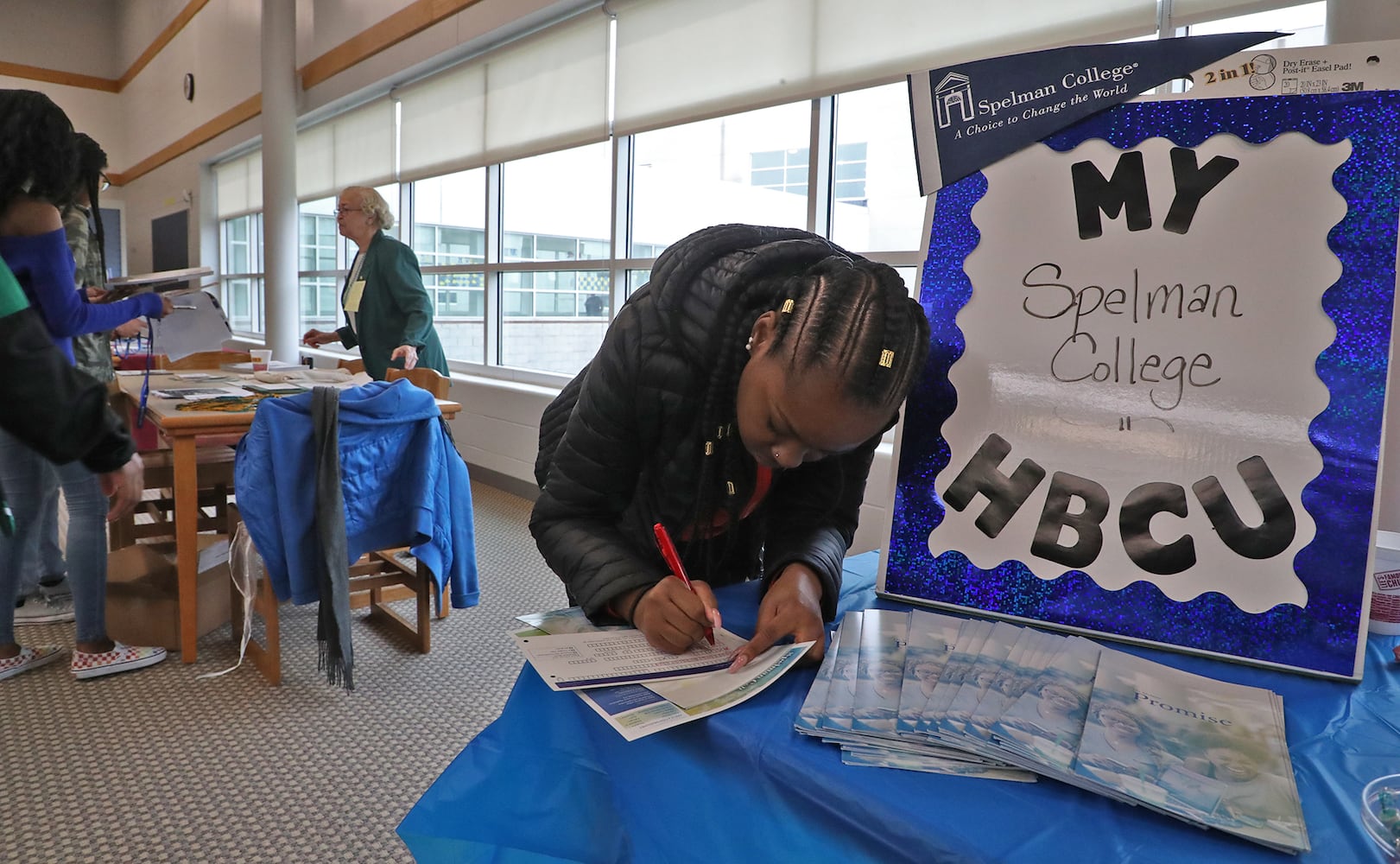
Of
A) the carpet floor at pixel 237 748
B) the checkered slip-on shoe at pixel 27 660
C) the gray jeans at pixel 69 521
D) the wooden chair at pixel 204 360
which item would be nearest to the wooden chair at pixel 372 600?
the carpet floor at pixel 237 748

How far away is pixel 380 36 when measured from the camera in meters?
5.67

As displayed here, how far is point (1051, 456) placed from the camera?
98 cm

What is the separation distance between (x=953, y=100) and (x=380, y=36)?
5653mm

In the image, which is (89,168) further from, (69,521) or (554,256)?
(554,256)

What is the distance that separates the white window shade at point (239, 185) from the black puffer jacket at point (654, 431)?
8.93 metres

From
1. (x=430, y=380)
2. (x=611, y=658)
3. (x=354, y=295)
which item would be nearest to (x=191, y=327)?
(x=430, y=380)

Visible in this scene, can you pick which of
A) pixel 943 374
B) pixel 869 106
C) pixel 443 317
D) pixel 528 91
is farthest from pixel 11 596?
pixel 443 317

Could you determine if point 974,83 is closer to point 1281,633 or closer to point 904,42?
point 1281,633

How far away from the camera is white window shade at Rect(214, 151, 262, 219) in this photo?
8578 mm

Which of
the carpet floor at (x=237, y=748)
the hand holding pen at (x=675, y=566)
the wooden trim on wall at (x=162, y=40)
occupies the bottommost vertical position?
the carpet floor at (x=237, y=748)

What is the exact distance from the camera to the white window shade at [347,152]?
6.16 metres

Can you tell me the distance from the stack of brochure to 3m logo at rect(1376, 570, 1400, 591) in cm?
30

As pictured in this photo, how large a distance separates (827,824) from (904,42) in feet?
9.25

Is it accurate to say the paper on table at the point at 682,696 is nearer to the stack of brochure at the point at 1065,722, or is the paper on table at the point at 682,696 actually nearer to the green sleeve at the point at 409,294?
the stack of brochure at the point at 1065,722
